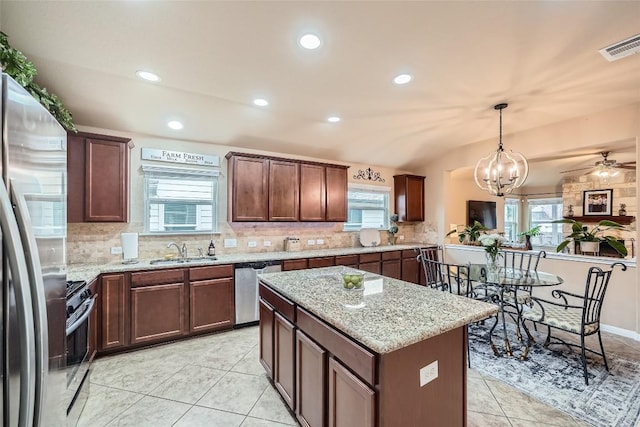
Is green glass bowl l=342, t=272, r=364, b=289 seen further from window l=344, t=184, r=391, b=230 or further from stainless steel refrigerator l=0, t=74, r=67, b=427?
window l=344, t=184, r=391, b=230

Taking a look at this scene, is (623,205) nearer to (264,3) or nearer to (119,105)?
(264,3)

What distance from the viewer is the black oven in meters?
1.71

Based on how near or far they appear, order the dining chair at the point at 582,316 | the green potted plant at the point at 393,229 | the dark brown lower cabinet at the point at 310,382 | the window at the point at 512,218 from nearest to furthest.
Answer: the dark brown lower cabinet at the point at 310,382
the dining chair at the point at 582,316
the green potted plant at the point at 393,229
the window at the point at 512,218

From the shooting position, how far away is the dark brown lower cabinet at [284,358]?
1.92 meters

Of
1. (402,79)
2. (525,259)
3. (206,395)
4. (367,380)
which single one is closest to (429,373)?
(367,380)

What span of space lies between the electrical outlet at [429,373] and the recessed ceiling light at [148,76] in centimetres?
318

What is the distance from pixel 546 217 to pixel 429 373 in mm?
9371

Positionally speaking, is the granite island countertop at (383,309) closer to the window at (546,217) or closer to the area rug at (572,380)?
the area rug at (572,380)

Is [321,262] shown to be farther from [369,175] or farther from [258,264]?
[369,175]

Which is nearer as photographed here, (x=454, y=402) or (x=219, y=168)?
(x=454, y=402)

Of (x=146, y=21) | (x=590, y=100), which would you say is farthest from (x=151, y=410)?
(x=590, y=100)

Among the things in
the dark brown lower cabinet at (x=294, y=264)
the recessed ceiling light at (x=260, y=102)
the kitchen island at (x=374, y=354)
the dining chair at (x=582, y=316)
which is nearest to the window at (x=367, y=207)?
the dark brown lower cabinet at (x=294, y=264)

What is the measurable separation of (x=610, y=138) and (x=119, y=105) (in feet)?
19.3

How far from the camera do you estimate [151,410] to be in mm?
2092
